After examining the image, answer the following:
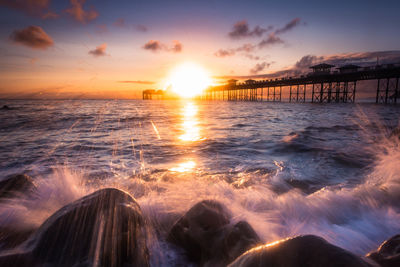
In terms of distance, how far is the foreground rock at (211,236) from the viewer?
2334mm

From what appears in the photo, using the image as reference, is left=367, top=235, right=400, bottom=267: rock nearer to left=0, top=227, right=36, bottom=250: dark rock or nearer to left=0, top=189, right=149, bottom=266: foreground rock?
left=0, top=189, right=149, bottom=266: foreground rock

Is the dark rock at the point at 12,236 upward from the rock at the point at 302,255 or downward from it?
downward

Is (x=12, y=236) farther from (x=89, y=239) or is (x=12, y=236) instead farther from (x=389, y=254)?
(x=389, y=254)

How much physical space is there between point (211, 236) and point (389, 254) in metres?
1.72

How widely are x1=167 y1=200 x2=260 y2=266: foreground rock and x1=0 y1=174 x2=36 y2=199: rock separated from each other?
3326mm

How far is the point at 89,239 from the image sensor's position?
2.14m

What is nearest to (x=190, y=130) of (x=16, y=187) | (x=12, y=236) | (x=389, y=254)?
(x=16, y=187)

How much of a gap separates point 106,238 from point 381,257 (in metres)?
2.65

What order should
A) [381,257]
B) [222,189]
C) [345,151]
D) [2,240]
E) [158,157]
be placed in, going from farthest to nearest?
[345,151] → [158,157] → [222,189] → [2,240] → [381,257]

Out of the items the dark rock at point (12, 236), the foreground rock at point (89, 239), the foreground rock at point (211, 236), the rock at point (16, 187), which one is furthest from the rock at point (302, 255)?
the rock at point (16, 187)

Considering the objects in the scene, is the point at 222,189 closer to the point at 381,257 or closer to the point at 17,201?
the point at 381,257

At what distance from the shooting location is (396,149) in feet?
25.2

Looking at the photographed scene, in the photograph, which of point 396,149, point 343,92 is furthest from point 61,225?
point 343,92

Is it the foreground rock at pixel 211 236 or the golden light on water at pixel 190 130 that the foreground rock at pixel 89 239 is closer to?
the foreground rock at pixel 211 236
